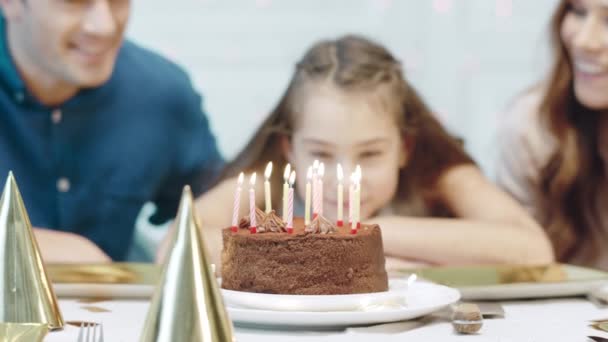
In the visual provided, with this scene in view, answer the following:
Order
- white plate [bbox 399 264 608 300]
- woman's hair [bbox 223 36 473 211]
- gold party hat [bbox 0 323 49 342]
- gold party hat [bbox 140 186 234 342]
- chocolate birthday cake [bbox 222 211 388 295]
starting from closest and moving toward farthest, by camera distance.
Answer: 1. gold party hat [bbox 140 186 234 342]
2. gold party hat [bbox 0 323 49 342]
3. chocolate birthday cake [bbox 222 211 388 295]
4. white plate [bbox 399 264 608 300]
5. woman's hair [bbox 223 36 473 211]

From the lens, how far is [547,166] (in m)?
2.66

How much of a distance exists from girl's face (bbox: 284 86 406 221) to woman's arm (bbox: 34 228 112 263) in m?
0.60

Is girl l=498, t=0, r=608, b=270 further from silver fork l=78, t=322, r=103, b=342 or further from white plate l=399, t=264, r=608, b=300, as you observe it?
silver fork l=78, t=322, r=103, b=342

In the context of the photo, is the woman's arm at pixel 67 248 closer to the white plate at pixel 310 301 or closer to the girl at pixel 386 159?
the girl at pixel 386 159

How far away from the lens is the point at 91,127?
252 cm

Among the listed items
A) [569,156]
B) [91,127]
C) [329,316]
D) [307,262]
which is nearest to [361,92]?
[569,156]

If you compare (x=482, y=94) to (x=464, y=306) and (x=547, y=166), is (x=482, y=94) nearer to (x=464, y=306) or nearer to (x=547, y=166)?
(x=547, y=166)

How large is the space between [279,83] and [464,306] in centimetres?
147

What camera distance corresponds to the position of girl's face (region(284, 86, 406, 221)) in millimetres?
2535

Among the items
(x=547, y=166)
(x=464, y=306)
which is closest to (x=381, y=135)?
(x=547, y=166)

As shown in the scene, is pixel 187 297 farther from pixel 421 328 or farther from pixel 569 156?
pixel 569 156

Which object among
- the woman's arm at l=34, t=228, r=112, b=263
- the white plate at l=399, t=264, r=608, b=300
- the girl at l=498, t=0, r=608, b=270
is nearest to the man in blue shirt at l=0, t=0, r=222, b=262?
the woman's arm at l=34, t=228, r=112, b=263

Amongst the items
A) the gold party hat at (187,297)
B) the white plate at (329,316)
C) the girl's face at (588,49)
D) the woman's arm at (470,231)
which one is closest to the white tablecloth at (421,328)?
the white plate at (329,316)

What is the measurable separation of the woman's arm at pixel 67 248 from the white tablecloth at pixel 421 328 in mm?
1088
